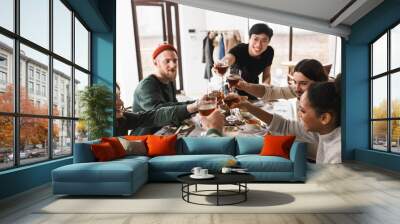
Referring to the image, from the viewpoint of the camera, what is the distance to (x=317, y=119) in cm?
859

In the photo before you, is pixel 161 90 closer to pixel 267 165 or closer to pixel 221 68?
pixel 221 68

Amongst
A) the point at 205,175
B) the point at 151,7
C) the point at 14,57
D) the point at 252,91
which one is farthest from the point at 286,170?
the point at 151,7

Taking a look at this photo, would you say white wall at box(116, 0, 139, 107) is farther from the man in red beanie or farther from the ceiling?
the ceiling

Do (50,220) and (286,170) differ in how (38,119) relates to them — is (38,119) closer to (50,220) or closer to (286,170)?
(50,220)

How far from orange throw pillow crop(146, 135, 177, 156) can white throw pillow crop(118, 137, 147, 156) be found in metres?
0.12

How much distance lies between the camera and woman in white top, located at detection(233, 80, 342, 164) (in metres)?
8.57

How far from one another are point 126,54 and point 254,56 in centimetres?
280

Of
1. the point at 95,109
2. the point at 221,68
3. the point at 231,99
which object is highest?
the point at 221,68

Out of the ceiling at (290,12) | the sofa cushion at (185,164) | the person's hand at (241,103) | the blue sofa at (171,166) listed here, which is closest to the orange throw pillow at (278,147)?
the blue sofa at (171,166)

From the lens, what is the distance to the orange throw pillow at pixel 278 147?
20.7ft

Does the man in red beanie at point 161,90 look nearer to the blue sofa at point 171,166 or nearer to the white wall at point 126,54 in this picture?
the white wall at point 126,54

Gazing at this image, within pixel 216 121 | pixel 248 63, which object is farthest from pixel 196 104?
pixel 248 63

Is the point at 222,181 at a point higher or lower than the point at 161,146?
lower

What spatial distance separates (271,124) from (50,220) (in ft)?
18.9
